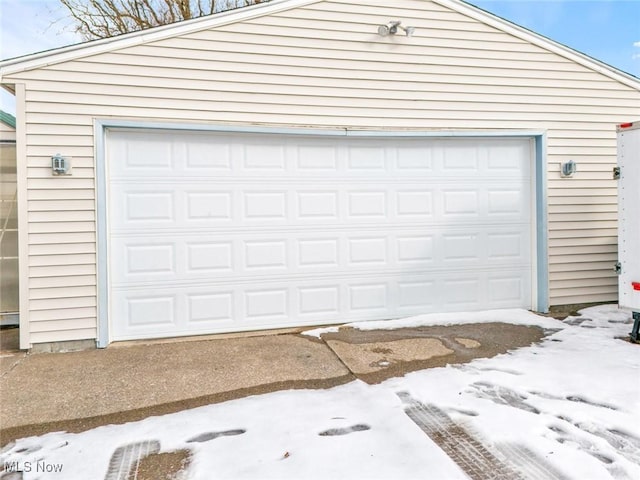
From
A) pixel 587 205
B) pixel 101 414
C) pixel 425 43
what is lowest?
pixel 101 414

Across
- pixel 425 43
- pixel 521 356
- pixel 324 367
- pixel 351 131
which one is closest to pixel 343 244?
pixel 351 131

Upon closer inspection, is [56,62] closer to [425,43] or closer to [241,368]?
[241,368]

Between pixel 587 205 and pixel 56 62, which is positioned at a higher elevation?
pixel 56 62

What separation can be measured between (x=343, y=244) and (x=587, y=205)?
3238 millimetres

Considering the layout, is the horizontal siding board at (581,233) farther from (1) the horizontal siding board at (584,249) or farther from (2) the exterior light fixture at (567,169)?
(2) the exterior light fixture at (567,169)

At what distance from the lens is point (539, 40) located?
5.51 metres

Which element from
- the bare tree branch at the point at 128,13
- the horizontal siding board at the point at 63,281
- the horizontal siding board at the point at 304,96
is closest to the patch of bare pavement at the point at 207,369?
the horizontal siding board at the point at 63,281

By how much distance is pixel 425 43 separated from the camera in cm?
526

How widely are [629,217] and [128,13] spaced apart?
1126cm

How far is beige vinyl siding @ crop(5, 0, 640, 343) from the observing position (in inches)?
171

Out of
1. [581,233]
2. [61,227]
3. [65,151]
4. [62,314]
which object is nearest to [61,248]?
[61,227]

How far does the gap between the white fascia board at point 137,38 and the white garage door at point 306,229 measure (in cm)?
84

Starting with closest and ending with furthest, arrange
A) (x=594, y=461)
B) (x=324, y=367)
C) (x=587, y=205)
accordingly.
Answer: (x=594, y=461), (x=324, y=367), (x=587, y=205)

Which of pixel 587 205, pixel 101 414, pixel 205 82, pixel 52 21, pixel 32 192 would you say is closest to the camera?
pixel 101 414
